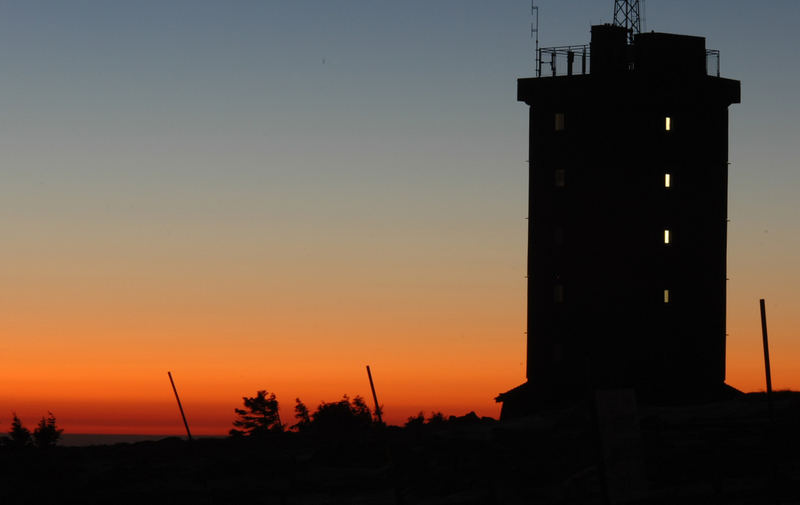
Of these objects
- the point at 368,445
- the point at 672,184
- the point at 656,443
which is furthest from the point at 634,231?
the point at 656,443

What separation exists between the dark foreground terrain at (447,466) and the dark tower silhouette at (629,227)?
6.05 metres

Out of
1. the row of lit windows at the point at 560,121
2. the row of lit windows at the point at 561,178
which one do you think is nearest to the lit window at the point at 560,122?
the row of lit windows at the point at 560,121

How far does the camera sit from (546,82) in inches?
2739

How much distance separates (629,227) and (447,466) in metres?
21.3

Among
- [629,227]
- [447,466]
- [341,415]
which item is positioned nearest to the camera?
[447,466]

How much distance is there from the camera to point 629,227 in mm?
67062

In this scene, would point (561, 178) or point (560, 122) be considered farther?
point (560, 122)

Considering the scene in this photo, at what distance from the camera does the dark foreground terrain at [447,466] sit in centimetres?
3809

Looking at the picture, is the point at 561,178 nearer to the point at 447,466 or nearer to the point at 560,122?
the point at 560,122

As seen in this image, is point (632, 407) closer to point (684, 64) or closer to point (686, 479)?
point (686, 479)

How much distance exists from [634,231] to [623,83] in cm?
740

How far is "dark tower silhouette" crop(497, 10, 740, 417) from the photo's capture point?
220 ft

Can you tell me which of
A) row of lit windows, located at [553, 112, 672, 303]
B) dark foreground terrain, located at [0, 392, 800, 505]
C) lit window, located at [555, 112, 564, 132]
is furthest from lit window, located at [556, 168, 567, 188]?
dark foreground terrain, located at [0, 392, 800, 505]

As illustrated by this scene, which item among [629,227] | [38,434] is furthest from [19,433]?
[629,227]
